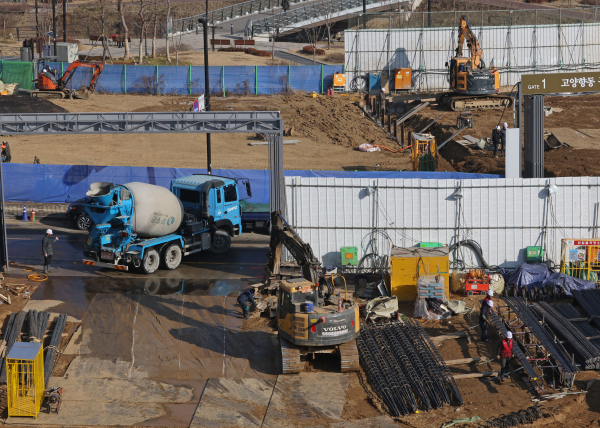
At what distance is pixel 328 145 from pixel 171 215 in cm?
2016

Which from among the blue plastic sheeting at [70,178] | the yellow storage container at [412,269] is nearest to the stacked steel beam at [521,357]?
the yellow storage container at [412,269]

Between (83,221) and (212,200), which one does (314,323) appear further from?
(83,221)

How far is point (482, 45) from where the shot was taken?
180 ft

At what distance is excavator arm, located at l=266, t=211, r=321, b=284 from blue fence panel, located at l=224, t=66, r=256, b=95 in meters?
32.7

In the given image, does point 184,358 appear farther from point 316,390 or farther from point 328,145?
point 328,145

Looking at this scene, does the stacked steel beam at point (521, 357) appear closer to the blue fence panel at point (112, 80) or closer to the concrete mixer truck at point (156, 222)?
the concrete mixer truck at point (156, 222)

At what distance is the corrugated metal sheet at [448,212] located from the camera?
2322 centimetres

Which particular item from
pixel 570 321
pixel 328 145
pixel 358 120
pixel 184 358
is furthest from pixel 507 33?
pixel 184 358

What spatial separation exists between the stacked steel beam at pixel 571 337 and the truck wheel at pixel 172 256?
11815mm

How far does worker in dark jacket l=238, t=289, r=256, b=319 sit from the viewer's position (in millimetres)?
20812

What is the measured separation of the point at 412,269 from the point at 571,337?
17.1 feet

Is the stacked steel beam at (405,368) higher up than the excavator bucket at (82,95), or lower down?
lower down

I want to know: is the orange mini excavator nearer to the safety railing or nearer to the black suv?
the black suv

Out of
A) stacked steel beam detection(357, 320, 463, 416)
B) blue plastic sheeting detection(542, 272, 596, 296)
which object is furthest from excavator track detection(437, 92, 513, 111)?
stacked steel beam detection(357, 320, 463, 416)
